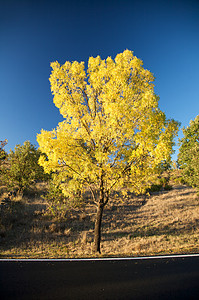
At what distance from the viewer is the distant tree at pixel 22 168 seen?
17.0 m

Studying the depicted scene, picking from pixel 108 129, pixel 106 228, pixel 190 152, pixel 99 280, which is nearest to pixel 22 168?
pixel 106 228

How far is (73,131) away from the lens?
25.3ft

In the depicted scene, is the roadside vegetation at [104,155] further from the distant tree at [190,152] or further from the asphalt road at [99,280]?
the distant tree at [190,152]

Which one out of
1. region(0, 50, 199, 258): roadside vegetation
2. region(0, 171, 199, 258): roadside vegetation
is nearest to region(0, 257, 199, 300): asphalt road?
region(0, 50, 199, 258): roadside vegetation

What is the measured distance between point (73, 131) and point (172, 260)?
6253 mm

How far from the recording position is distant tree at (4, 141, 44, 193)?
1700 cm

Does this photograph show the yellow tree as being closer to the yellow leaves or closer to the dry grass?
the yellow leaves

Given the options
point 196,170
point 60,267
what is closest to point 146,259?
point 60,267

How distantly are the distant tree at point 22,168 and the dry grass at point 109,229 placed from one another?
97.6 inches

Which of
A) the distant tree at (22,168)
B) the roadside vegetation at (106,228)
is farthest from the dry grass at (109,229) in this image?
the distant tree at (22,168)

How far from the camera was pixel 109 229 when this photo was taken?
13680 mm

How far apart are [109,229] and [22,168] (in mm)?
11355

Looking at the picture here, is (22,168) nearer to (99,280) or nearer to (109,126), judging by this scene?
(109,126)

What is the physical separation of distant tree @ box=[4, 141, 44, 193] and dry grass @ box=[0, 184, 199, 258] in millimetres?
2478
